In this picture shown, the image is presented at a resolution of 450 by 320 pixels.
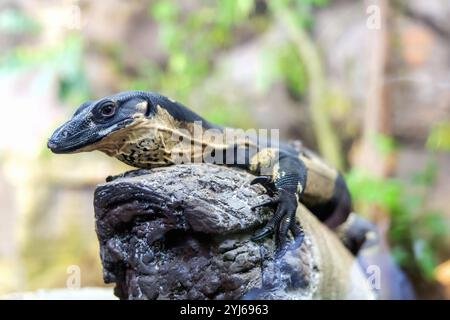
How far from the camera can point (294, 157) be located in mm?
1938

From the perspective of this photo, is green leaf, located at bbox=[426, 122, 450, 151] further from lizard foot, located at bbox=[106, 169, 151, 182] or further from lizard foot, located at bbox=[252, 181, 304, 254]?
lizard foot, located at bbox=[106, 169, 151, 182]

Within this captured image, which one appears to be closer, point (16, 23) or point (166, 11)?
point (16, 23)

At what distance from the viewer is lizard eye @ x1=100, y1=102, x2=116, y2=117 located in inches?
62.6

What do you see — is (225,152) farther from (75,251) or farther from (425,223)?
(425,223)

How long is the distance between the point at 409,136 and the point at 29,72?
10.3ft

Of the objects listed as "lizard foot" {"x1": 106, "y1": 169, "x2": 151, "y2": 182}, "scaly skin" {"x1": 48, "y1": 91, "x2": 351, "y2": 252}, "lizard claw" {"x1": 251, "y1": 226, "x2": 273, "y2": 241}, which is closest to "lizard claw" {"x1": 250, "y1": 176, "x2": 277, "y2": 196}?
"scaly skin" {"x1": 48, "y1": 91, "x2": 351, "y2": 252}

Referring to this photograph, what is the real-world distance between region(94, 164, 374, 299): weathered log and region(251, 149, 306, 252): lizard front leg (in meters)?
0.03

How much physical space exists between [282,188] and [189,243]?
14.2 inches

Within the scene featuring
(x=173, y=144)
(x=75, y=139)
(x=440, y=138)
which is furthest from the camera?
(x=440, y=138)

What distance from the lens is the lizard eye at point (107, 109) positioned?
5.22 feet

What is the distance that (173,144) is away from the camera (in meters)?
1.73

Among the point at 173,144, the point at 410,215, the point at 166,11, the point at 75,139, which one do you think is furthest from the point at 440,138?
the point at 75,139

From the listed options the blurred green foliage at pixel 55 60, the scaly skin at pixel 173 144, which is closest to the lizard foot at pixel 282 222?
the scaly skin at pixel 173 144

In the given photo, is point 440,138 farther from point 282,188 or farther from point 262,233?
point 262,233
